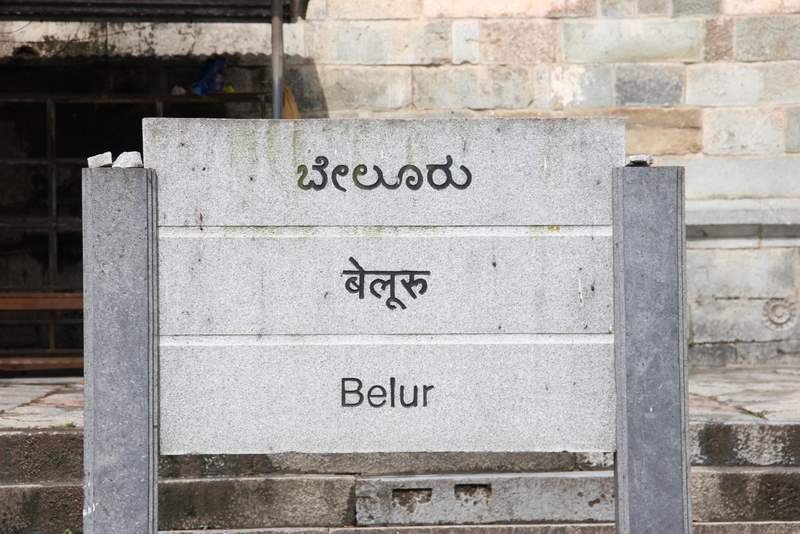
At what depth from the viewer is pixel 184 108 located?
883 cm

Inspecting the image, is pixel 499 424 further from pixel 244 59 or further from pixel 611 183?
pixel 244 59

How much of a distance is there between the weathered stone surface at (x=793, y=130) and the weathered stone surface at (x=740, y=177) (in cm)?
8

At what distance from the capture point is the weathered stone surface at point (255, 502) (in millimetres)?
5480

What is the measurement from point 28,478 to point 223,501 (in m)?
0.86

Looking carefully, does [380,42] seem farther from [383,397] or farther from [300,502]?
[383,397]

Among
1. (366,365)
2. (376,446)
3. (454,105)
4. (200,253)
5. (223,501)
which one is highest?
(454,105)

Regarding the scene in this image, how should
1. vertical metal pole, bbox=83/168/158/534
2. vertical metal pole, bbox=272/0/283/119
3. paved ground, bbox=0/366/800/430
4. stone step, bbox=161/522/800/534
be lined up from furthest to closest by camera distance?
vertical metal pole, bbox=272/0/283/119
paved ground, bbox=0/366/800/430
stone step, bbox=161/522/800/534
vertical metal pole, bbox=83/168/158/534

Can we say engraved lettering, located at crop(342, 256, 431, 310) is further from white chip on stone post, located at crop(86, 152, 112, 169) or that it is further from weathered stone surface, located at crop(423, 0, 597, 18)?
weathered stone surface, located at crop(423, 0, 597, 18)

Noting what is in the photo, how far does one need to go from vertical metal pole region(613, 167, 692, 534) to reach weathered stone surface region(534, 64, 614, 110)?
4.81 m

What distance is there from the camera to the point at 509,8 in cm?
871

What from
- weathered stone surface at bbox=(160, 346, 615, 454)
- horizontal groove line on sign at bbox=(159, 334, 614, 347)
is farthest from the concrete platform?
horizontal groove line on sign at bbox=(159, 334, 614, 347)

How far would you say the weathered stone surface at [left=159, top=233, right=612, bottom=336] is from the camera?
13.1ft

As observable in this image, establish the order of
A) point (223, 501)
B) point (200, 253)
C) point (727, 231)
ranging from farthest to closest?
1. point (727, 231)
2. point (223, 501)
3. point (200, 253)

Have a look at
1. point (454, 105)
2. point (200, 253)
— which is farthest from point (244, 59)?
point (200, 253)
